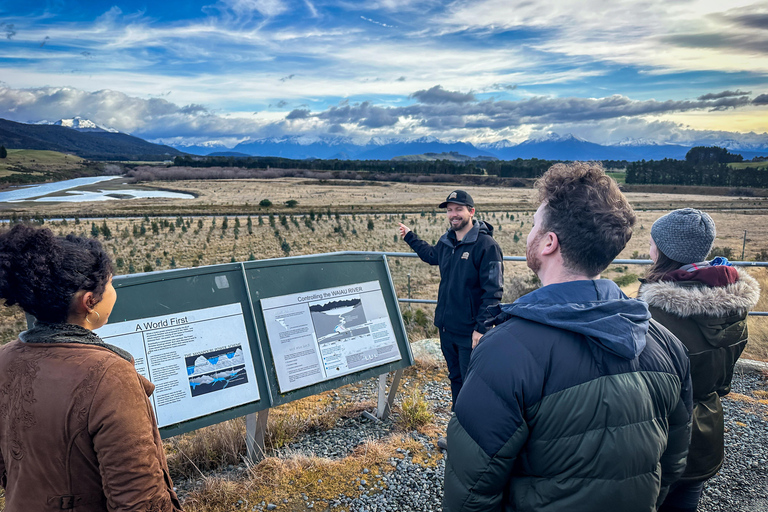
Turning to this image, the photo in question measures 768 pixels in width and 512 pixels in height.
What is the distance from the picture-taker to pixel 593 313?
1439 millimetres

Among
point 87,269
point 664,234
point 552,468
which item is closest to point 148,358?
point 87,269

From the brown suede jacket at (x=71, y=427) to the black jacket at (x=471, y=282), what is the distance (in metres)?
2.87

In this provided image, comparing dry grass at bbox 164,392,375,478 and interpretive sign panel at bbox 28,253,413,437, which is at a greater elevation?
interpretive sign panel at bbox 28,253,413,437

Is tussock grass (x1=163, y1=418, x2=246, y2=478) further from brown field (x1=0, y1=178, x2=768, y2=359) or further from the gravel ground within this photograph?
brown field (x1=0, y1=178, x2=768, y2=359)

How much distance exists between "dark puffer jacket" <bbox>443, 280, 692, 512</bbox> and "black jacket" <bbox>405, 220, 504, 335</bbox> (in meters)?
2.45

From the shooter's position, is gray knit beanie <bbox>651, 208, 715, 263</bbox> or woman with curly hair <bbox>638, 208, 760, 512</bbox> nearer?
woman with curly hair <bbox>638, 208, 760, 512</bbox>

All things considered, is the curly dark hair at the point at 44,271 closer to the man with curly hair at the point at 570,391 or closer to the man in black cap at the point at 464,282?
the man with curly hair at the point at 570,391

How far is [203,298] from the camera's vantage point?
3416 mm

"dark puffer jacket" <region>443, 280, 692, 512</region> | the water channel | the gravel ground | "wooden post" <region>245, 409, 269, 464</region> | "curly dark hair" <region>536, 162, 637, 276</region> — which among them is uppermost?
the water channel

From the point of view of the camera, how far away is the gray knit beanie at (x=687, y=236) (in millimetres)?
2356

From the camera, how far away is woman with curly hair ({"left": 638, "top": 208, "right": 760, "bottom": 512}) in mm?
2234

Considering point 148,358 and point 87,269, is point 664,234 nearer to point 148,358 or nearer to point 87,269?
point 87,269

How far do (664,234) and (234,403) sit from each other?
9.97ft

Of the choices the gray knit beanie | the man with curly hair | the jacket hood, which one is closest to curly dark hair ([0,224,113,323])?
the man with curly hair
